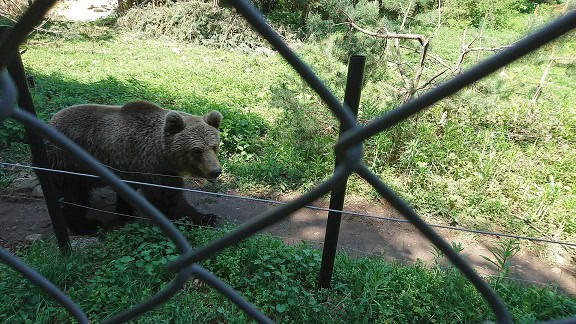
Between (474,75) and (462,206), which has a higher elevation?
(474,75)

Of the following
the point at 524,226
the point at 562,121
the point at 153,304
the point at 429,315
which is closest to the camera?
the point at 153,304

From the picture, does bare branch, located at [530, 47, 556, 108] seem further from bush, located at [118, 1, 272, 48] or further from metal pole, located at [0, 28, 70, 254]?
bush, located at [118, 1, 272, 48]

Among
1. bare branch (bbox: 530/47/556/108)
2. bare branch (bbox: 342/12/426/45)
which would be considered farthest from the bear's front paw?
bare branch (bbox: 530/47/556/108)

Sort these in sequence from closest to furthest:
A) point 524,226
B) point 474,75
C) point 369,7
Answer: point 474,75, point 524,226, point 369,7

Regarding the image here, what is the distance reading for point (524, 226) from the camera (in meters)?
4.03

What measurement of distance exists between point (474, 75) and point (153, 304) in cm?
65

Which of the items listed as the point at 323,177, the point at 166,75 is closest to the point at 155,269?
the point at 323,177

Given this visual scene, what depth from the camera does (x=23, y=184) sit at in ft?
13.7

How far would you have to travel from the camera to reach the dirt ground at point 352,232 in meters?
3.44

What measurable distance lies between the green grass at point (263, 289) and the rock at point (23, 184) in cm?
135

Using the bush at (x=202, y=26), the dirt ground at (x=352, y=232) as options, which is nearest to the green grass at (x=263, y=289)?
the dirt ground at (x=352, y=232)

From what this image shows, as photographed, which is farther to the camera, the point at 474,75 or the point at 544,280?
the point at 544,280

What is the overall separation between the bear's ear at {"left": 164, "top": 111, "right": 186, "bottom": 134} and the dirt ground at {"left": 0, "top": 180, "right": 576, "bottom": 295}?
1.00m

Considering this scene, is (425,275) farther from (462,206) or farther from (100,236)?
(100,236)
